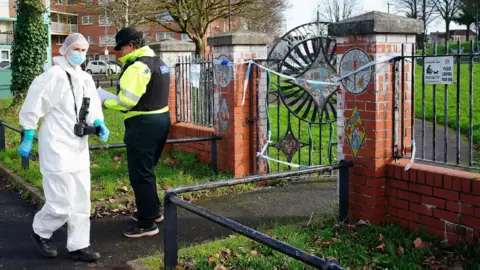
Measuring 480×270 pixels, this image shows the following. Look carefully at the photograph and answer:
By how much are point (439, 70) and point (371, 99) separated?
2.10 feet

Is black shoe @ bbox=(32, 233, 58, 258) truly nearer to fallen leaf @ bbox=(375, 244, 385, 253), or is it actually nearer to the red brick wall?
fallen leaf @ bbox=(375, 244, 385, 253)

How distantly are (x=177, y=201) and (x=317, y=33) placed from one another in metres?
4.16

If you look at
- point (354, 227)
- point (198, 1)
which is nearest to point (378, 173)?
point (354, 227)

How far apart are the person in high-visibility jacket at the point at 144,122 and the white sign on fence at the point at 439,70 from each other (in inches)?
96.1

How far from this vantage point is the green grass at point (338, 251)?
4277 mm

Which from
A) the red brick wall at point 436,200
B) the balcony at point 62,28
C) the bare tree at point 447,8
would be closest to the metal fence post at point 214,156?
the red brick wall at point 436,200

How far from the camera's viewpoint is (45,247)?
501 centimetres

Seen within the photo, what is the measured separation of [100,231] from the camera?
5.80 metres

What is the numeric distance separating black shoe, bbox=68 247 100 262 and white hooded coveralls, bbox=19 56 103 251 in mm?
47

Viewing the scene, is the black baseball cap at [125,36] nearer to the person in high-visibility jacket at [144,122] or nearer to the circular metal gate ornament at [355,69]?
the person in high-visibility jacket at [144,122]

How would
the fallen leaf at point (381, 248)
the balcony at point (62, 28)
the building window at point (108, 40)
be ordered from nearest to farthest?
1. the fallen leaf at point (381, 248)
2. the building window at point (108, 40)
3. the balcony at point (62, 28)

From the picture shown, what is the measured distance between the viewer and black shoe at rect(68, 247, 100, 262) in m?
4.90

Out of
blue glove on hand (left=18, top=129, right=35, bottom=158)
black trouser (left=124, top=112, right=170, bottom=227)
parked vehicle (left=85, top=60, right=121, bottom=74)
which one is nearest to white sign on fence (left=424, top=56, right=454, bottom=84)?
black trouser (left=124, top=112, right=170, bottom=227)

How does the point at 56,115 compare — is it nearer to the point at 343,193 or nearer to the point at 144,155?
the point at 144,155
